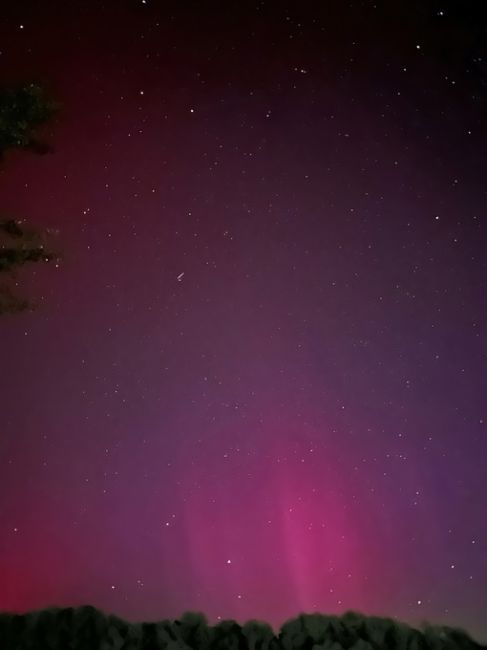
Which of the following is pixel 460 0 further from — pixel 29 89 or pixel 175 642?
pixel 175 642

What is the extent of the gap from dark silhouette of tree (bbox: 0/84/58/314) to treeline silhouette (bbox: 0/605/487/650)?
181cm

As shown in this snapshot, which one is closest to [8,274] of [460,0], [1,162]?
[1,162]

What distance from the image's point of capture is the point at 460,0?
466 cm

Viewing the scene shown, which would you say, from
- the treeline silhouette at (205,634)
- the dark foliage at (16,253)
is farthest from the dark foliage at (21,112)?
the treeline silhouette at (205,634)

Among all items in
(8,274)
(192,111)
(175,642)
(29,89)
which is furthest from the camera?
(192,111)

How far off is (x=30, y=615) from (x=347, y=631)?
3.38 ft

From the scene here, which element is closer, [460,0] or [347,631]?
[347,631]

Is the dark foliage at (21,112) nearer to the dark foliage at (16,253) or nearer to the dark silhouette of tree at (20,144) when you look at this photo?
the dark silhouette of tree at (20,144)

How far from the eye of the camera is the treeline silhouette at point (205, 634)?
230 cm

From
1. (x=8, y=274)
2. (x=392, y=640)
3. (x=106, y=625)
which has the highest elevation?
(x=8, y=274)

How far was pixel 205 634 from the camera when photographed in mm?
2344

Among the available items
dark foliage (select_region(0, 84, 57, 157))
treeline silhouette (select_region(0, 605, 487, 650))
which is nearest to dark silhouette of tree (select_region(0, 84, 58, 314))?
dark foliage (select_region(0, 84, 57, 157))

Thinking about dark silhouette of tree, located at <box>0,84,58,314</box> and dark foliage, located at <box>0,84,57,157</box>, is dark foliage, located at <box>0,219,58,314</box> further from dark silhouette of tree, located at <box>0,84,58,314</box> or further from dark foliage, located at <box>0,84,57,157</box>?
dark foliage, located at <box>0,84,57,157</box>

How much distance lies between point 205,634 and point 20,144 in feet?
7.96
